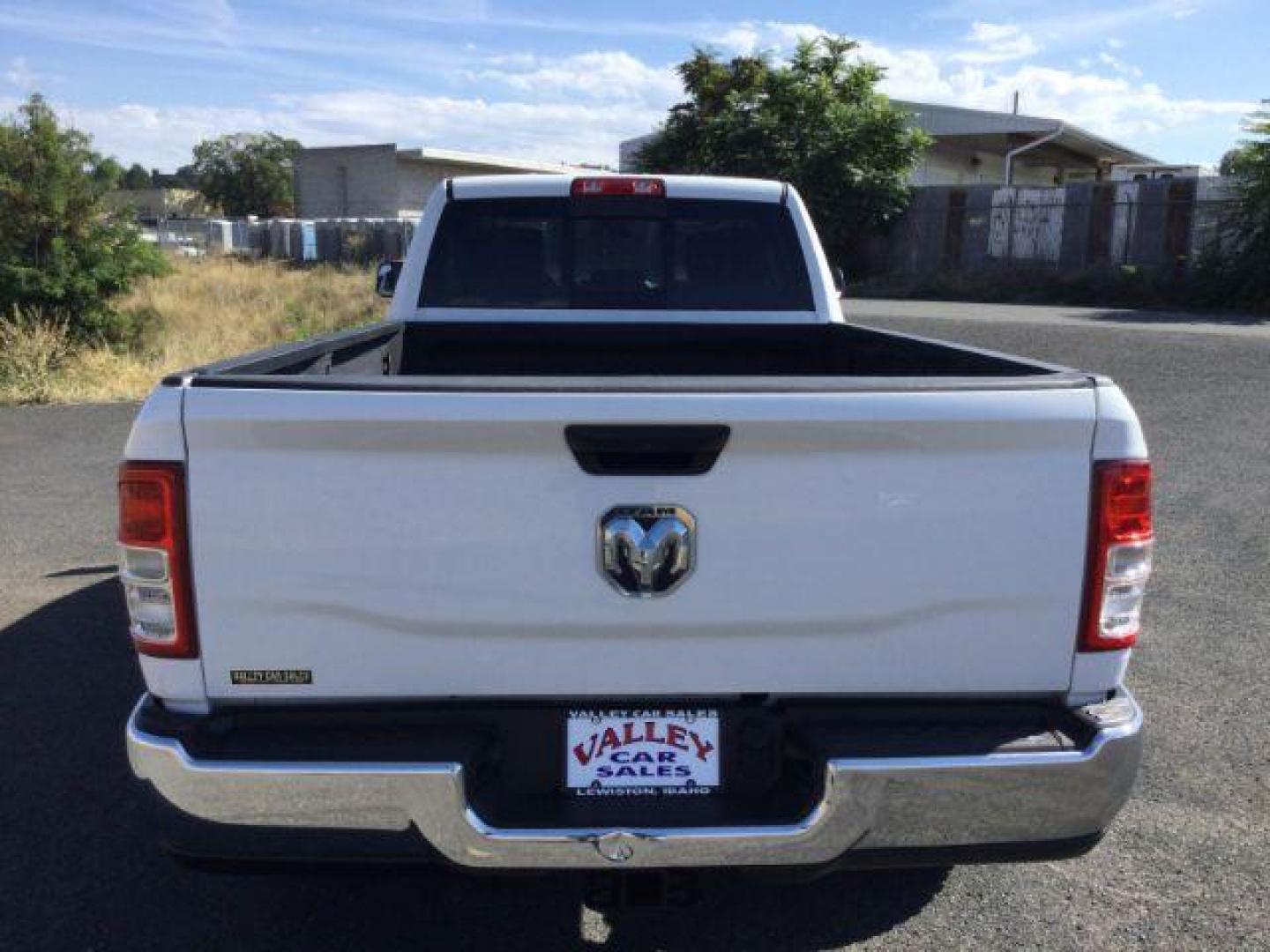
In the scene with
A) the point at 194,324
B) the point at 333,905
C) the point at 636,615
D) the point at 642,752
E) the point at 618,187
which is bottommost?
the point at 333,905

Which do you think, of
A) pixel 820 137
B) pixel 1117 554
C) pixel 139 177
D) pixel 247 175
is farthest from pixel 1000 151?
pixel 139 177

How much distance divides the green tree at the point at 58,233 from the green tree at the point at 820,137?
16.0 meters

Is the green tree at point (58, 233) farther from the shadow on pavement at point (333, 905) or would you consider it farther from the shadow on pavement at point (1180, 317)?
the shadow on pavement at point (1180, 317)

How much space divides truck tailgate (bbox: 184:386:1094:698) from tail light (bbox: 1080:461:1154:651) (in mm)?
40

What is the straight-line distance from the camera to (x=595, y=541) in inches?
87.7

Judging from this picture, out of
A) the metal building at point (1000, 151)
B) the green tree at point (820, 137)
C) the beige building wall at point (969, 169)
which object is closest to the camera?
the green tree at point (820, 137)

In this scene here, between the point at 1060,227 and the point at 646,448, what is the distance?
25.6 m

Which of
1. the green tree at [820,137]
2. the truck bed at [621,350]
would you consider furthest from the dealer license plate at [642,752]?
the green tree at [820,137]

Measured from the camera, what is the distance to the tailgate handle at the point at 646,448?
220cm

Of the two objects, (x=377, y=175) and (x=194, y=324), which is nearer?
(x=194, y=324)

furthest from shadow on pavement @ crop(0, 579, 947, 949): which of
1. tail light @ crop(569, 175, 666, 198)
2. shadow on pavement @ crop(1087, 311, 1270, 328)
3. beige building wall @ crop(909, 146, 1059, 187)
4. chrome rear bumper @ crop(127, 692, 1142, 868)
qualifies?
beige building wall @ crop(909, 146, 1059, 187)

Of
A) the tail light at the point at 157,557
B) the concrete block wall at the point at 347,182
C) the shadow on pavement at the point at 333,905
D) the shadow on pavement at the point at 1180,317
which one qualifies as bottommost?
the shadow on pavement at the point at 333,905

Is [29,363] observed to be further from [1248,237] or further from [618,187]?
[1248,237]

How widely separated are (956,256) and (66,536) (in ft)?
78.7
